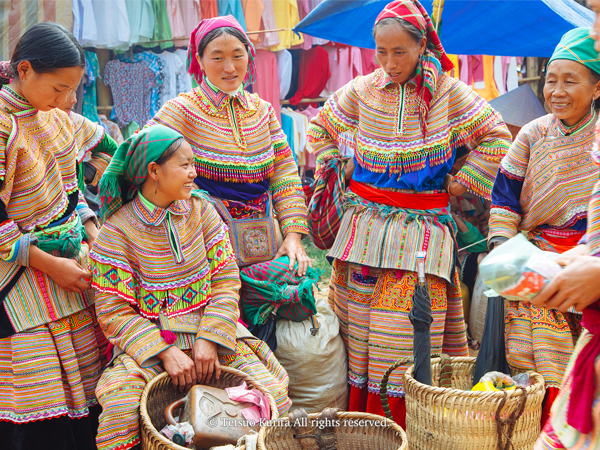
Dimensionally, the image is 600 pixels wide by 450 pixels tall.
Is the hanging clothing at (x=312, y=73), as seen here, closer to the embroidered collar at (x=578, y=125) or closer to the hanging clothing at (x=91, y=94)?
the hanging clothing at (x=91, y=94)

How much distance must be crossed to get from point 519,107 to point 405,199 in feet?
10.3

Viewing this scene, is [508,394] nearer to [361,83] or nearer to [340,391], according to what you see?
[340,391]

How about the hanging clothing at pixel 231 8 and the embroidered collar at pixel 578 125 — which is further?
the hanging clothing at pixel 231 8

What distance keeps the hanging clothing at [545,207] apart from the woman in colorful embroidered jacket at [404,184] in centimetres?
19

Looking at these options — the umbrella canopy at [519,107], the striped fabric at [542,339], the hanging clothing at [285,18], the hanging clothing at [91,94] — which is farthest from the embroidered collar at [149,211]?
the hanging clothing at [285,18]

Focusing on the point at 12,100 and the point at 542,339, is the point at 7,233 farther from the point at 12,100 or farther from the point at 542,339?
the point at 542,339

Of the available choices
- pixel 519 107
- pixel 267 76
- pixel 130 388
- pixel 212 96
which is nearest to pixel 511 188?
pixel 212 96

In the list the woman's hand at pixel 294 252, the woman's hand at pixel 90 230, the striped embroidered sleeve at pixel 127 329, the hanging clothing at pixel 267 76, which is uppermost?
the hanging clothing at pixel 267 76

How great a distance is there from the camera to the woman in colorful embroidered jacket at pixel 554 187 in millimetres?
2857

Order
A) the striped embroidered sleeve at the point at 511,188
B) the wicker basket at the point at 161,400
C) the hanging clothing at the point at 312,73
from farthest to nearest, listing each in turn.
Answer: the hanging clothing at the point at 312,73 → the striped embroidered sleeve at the point at 511,188 → the wicker basket at the point at 161,400

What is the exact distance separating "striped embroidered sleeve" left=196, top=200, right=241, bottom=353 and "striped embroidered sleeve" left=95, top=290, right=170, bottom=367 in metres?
0.22

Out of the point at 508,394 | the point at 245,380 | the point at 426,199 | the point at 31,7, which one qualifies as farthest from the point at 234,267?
the point at 31,7

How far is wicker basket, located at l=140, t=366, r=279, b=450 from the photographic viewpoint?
2361 mm

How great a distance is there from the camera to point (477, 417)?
8.36ft
